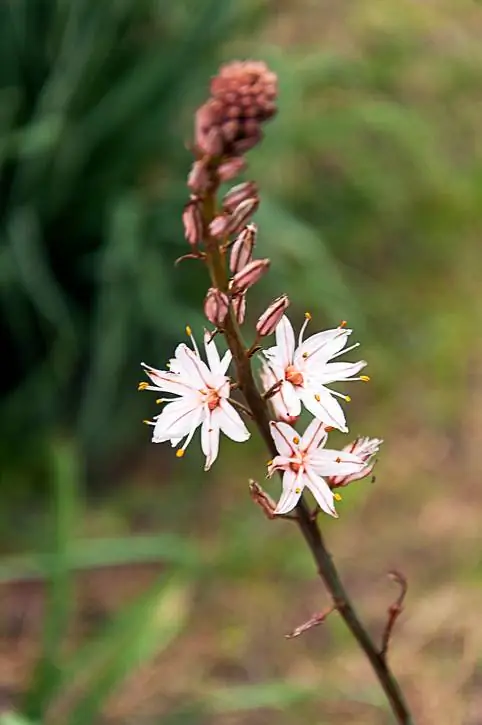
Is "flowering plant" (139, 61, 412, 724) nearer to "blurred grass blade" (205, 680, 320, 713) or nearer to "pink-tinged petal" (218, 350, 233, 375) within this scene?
"pink-tinged petal" (218, 350, 233, 375)

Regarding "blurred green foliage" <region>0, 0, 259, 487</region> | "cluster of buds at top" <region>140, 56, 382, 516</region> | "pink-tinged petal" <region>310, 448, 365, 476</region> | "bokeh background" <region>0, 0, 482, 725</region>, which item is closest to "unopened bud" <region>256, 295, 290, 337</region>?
"cluster of buds at top" <region>140, 56, 382, 516</region>

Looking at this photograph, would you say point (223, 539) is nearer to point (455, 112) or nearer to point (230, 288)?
point (230, 288)

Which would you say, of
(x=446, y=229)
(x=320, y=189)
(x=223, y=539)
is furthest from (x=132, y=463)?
(x=446, y=229)

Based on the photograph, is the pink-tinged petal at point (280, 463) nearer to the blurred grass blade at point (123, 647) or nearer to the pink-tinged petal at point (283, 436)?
the pink-tinged petal at point (283, 436)

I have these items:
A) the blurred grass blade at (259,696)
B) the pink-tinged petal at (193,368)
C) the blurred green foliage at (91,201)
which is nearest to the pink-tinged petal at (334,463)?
the pink-tinged petal at (193,368)

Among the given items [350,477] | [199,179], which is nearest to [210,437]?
[350,477]

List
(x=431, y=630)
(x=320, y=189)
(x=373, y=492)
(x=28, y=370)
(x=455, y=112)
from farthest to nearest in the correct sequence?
1. (x=455, y=112)
2. (x=320, y=189)
3. (x=28, y=370)
4. (x=373, y=492)
5. (x=431, y=630)
